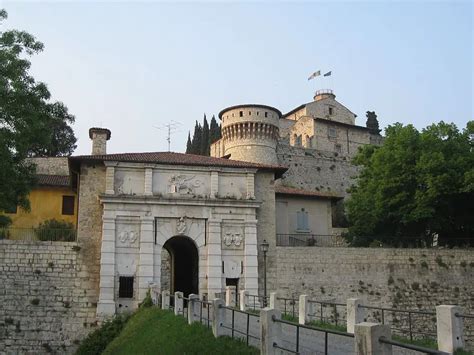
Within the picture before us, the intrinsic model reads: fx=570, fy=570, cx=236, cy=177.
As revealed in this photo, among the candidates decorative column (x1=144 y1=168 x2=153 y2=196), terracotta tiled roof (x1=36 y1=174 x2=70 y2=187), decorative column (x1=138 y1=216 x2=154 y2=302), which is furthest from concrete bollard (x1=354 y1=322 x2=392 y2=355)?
terracotta tiled roof (x1=36 y1=174 x2=70 y2=187)

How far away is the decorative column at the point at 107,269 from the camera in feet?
90.6

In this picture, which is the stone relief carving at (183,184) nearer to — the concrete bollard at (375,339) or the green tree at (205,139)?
the concrete bollard at (375,339)

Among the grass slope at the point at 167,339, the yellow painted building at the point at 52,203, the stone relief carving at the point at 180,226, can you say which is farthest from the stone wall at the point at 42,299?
the yellow painted building at the point at 52,203

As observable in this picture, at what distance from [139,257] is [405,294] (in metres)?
14.8

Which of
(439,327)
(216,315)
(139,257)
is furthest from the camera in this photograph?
(139,257)

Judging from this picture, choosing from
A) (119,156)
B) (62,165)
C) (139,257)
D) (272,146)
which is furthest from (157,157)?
(272,146)

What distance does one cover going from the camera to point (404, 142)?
37656 millimetres

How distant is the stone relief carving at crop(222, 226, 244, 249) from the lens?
29.8 metres

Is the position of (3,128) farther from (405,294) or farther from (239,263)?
(405,294)

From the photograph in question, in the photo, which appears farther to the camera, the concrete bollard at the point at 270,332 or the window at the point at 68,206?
the window at the point at 68,206

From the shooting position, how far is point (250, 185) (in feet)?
100

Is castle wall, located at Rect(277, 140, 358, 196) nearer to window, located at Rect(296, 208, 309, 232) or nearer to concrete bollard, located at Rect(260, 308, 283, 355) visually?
window, located at Rect(296, 208, 309, 232)

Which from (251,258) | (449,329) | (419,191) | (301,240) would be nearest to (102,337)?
(251,258)

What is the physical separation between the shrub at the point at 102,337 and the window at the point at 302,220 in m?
12.8
